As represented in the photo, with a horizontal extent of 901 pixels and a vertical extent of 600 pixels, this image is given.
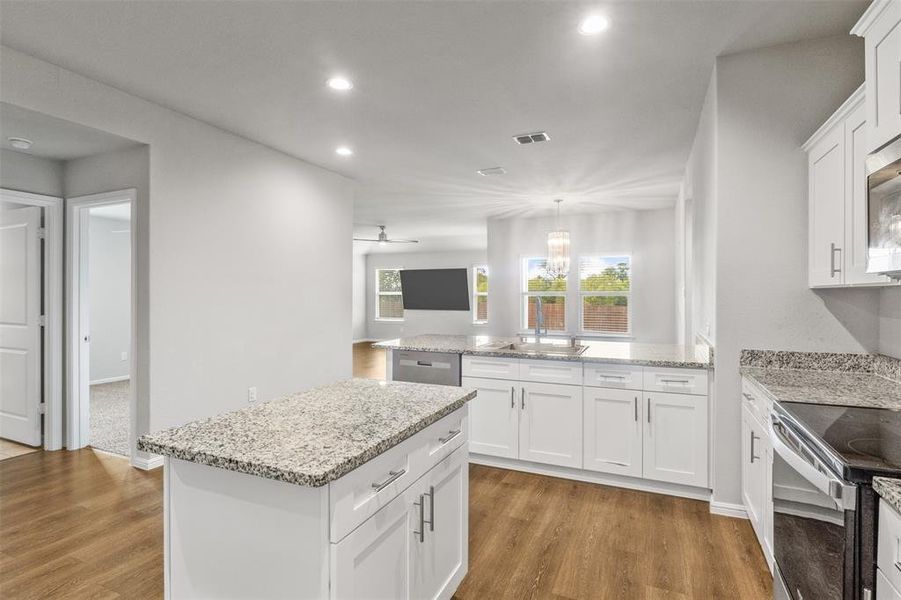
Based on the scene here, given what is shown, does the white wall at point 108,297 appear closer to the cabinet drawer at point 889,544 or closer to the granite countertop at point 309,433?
the granite countertop at point 309,433

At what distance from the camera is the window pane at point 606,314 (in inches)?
294

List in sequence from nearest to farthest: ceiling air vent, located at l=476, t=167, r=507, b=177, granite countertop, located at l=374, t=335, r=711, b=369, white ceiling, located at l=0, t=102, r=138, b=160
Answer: white ceiling, located at l=0, t=102, r=138, b=160 → granite countertop, located at l=374, t=335, r=711, b=369 → ceiling air vent, located at l=476, t=167, r=507, b=177

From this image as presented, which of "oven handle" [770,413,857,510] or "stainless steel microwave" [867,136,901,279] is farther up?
"stainless steel microwave" [867,136,901,279]

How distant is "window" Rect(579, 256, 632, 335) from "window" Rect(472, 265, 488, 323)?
3.28m

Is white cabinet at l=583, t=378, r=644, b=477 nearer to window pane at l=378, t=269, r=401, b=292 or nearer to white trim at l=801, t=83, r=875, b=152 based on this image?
white trim at l=801, t=83, r=875, b=152

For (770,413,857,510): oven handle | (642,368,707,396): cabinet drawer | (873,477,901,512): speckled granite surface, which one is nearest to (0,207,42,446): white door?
(642,368,707,396): cabinet drawer

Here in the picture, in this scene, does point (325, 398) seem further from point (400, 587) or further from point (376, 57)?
point (376, 57)

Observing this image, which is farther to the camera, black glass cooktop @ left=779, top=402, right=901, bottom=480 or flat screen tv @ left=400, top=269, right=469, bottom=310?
flat screen tv @ left=400, top=269, right=469, bottom=310

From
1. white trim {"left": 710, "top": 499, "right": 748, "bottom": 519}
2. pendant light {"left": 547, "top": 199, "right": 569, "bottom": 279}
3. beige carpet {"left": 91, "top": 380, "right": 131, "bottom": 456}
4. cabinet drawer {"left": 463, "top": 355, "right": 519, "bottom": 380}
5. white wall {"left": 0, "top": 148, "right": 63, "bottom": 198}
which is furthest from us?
pendant light {"left": 547, "top": 199, "right": 569, "bottom": 279}

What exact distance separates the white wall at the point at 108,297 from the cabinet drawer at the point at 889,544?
294 inches

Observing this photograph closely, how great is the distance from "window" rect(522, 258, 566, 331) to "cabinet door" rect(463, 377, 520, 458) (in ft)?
15.2

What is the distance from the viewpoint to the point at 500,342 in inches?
153

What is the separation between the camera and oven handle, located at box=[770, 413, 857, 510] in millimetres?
1191

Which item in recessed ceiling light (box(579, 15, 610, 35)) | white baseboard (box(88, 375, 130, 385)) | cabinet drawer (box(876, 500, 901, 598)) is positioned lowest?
white baseboard (box(88, 375, 130, 385))
